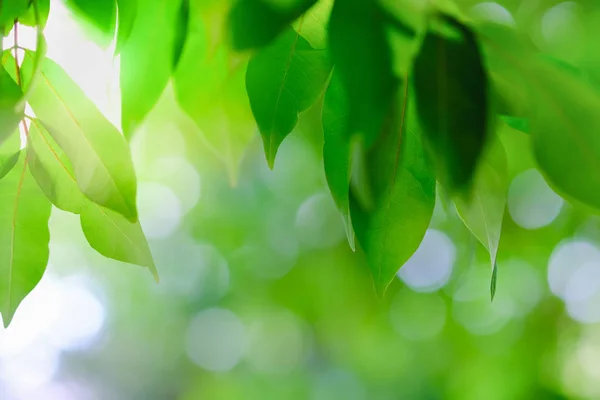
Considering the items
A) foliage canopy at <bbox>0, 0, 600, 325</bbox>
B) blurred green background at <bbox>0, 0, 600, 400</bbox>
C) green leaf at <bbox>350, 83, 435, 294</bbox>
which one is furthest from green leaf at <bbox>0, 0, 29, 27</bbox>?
blurred green background at <bbox>0, 0, 600, 400</bbox>

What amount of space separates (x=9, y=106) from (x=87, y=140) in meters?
0.05

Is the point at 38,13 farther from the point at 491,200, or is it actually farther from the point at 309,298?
the point at 309,298

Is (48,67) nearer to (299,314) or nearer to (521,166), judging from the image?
(521,166)

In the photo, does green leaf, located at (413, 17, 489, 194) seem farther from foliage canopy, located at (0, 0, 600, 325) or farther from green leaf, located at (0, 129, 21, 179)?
green leaf, located at (0, 129, 21, 179)

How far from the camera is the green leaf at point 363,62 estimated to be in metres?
0.34

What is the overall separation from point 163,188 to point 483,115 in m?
3.66

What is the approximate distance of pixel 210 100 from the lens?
1.33 feet

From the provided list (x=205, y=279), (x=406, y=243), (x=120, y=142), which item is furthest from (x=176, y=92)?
(x=205, y=279)

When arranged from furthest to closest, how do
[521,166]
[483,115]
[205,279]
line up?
[205,279] → [521,166] → [483,115]

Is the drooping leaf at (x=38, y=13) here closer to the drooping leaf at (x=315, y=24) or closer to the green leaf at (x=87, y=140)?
the green leaf at (x=87, y=140)

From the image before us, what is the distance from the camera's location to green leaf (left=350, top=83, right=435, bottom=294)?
1.22ft

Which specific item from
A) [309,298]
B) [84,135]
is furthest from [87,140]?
[309,298]

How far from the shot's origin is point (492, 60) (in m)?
0.37

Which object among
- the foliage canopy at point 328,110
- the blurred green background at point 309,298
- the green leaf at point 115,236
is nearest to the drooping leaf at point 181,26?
the foliage canopy at point 328,110
